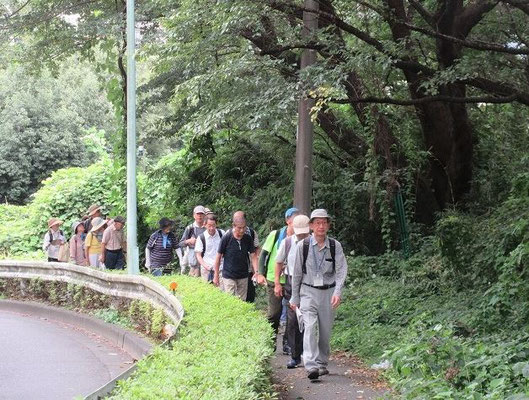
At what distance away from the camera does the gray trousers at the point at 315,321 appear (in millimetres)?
8328

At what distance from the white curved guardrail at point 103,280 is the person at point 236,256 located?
2.99 ft

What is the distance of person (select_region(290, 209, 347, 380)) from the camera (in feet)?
27.4

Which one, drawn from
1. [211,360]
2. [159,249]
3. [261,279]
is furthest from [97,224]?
[211,360]

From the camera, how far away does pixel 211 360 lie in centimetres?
626

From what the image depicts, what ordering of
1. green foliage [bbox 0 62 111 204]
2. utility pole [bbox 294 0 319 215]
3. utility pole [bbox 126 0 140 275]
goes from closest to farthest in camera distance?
utility pole [bbox 294 0 319 215], utility pole [bbox 126 0 140 275], green foliage [bbox 0 62 111 204]

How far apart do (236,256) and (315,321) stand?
2872 mm

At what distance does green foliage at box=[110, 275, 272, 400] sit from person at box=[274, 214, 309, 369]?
0.49 meters

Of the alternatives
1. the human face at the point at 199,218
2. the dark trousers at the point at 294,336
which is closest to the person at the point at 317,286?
the dark trousers at the point at 294,336

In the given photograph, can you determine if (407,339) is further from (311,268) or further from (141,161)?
(141,161)

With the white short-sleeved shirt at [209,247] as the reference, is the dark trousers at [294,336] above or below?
below

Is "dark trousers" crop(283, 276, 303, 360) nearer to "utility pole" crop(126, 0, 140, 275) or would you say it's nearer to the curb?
the curb

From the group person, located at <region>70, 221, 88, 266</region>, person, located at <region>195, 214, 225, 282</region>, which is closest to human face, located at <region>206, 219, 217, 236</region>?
person, located at <region>195, 214, 225, 282</region>

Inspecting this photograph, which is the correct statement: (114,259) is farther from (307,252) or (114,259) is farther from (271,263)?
(307,252)

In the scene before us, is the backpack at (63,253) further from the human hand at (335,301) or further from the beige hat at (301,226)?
the human hand at (335,301)
